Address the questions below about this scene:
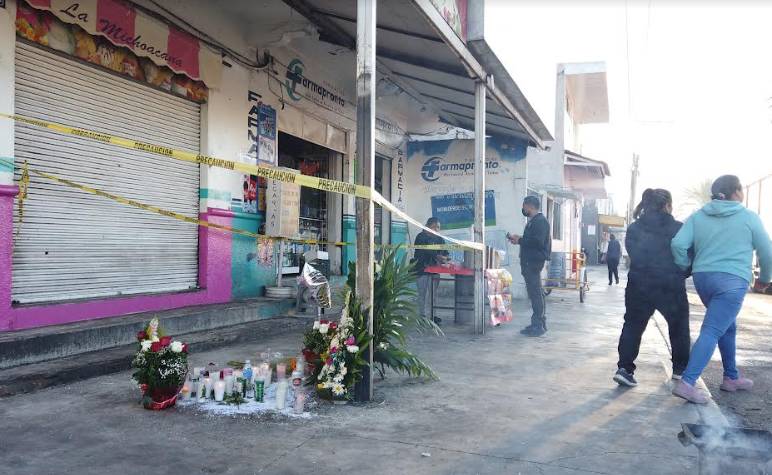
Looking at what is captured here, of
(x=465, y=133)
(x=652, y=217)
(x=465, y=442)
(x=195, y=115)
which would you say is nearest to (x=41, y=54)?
(x=195, y=115)

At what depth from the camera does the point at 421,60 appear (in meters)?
7.30

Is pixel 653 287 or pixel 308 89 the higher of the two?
pixel 308 89

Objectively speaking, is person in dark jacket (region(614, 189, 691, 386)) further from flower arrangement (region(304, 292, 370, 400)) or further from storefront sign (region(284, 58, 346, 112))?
storefront sign (region(284, 58, 346, 112))

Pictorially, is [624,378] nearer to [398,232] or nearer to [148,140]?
[148,140]

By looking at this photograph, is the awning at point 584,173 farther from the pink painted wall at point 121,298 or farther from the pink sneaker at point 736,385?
the pink sneaker at point 736,385

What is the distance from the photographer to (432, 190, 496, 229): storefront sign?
12.2 m

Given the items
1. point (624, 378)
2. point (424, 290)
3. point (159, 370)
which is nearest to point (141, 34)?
point (159, 370)

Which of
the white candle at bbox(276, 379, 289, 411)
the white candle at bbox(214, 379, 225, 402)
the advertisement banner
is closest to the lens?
the white candle at bbox(276, 379, 289, 411)

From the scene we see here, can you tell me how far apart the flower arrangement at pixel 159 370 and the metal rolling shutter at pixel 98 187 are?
6.70 feet

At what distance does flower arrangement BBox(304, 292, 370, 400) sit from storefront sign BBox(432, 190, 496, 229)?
27.2 ft

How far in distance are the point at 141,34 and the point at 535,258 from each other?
542 centimetres

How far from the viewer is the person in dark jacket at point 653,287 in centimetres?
491

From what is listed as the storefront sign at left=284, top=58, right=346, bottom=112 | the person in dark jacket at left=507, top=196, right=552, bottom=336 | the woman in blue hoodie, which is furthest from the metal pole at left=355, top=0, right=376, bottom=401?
the storefront sign at left=284, top=58, right=346, bottom=112

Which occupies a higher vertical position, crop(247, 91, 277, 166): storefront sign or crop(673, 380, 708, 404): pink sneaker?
crop(247, 91, 277, 166): storefront sign
